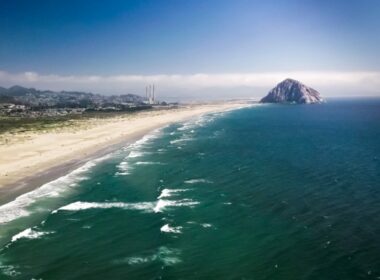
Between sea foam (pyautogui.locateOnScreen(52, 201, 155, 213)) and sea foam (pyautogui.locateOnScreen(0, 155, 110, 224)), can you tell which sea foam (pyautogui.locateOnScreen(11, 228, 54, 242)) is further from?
sea foam (pyautogui.locateOnScreen(52, 201, 155, 213))

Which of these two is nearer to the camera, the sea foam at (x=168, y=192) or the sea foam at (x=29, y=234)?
the sea foam at (x=29, y=234)

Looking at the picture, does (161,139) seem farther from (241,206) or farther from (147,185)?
(241,206)

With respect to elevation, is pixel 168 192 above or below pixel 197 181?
below

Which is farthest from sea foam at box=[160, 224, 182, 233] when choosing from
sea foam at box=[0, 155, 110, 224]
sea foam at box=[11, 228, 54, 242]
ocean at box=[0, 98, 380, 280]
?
sea foam at box=[0, 155, 110, 224]

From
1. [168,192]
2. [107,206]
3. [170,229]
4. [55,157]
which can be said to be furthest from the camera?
[55,157]

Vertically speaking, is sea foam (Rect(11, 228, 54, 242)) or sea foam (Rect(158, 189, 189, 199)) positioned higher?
sea foam (Rect(158, 189, 189, 199))

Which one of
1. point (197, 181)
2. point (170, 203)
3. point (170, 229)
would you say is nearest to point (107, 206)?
point (170, 203)

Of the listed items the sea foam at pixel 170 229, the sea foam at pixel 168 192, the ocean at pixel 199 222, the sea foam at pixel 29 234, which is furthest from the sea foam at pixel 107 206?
the sea foam at pixel 29 234

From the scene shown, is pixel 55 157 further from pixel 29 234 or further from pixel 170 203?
pixel 29 234

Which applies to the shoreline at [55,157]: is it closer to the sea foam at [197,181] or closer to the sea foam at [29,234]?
the sea foam at [29,234]
